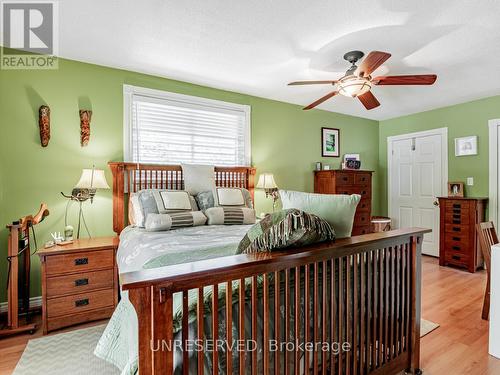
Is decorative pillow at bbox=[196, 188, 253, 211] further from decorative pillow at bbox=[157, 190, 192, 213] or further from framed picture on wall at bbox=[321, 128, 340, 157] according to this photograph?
framed picture on wall at bbox=[321, 128, 340, 157]

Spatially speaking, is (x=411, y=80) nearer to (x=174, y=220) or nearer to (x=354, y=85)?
(x=354, y=85)

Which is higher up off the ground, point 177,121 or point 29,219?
point 177,121

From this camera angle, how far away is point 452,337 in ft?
7.33

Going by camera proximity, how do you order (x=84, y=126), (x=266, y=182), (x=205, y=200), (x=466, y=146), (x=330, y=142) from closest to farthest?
(x=84, y=126)
(x=205, y=200)
(x=266, y=182)
(x=466, y=146)
(x=330, y=142)

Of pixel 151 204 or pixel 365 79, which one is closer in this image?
pixel 365 79

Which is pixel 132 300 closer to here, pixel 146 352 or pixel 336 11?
pixel 146 352

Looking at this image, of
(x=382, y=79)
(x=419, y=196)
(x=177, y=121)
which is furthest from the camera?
(x=419, y=196)

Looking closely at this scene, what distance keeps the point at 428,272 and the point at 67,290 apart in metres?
4.30

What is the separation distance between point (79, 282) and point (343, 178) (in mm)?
3683

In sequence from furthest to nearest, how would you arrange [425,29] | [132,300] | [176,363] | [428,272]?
1. [428,272]
2. [425,29]
3. [176,363]
4. [132,300]

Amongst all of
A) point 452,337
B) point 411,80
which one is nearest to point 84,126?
point 411,80

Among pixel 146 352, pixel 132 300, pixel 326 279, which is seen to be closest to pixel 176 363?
pixel 146 352

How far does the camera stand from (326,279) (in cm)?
135

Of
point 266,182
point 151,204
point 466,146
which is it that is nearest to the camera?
point 151,204
